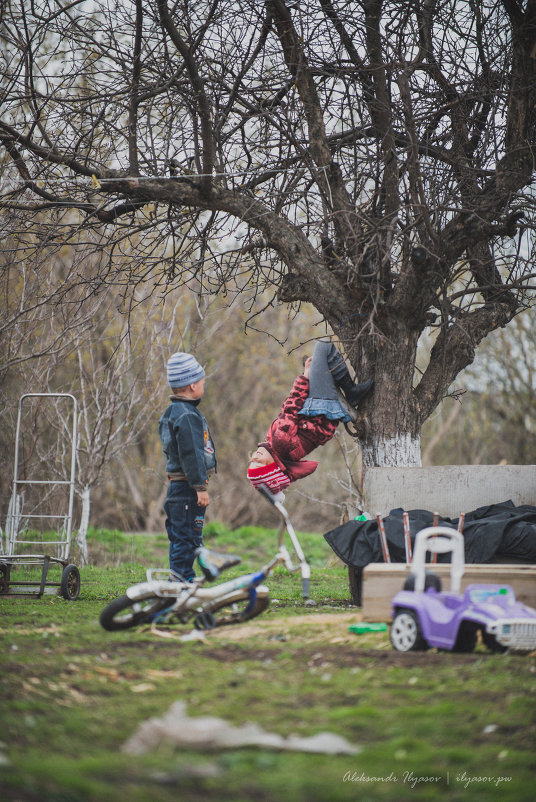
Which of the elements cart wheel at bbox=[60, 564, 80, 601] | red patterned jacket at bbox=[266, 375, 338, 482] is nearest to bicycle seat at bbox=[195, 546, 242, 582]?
red patterned jacket at bbox=[266, 375, 338, 482]

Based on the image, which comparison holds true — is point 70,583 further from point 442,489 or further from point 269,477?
point 442,489

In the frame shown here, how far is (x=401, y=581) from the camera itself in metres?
4.98

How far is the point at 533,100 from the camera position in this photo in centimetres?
675

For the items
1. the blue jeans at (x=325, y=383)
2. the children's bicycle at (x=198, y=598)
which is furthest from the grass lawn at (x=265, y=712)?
the blue jeans at (x=325, y=383)

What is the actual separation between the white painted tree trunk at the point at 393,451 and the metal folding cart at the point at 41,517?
2.93m

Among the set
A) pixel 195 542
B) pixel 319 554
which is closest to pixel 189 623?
pixel 195 542

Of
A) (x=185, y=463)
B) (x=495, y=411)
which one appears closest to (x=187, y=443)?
(x=185, y=463)

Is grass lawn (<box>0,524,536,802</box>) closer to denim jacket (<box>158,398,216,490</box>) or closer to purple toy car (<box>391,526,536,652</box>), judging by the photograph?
purple toy car (<box>391,526,536,652</box>)

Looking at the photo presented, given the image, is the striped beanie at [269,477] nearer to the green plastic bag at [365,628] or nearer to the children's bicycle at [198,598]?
the children's bicycle at [198,598]

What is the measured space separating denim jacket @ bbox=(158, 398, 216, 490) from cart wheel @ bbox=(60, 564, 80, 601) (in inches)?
61.9

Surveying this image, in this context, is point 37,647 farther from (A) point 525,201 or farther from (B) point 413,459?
(A) point 525,201

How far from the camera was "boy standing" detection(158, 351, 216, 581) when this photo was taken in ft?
20.1

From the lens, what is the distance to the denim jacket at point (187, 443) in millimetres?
6121

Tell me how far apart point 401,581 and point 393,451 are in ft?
7.39
